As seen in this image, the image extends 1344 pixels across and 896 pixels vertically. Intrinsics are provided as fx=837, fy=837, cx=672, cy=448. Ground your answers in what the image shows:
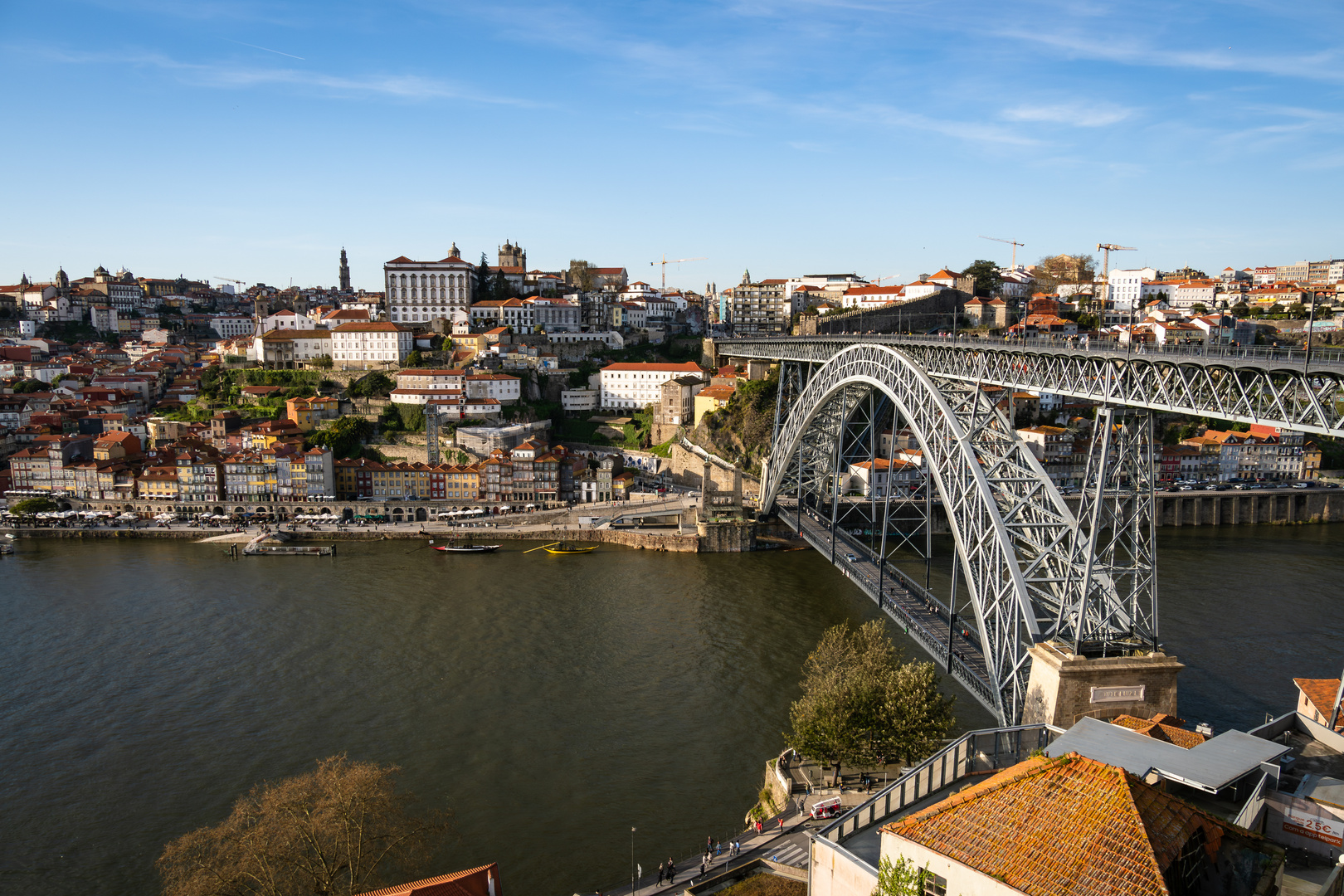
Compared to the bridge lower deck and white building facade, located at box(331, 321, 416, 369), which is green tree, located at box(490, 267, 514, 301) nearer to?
white building facade, located at box(331, 321, 416, 369)

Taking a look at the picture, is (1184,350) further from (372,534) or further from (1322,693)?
(372,534)

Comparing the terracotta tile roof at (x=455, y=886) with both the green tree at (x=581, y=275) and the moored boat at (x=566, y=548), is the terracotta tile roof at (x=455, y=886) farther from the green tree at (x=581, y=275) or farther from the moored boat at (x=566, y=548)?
the green tree at (x=581, y=275)

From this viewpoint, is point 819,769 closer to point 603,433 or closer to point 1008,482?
point 1008,482

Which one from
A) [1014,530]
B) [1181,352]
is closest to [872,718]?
[1014,530]

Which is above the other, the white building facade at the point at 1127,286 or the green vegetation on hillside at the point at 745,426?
the white building facade at the point at 1127,286

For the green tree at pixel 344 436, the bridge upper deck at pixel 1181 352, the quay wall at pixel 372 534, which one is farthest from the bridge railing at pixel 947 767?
the green tree at pixel 344 436

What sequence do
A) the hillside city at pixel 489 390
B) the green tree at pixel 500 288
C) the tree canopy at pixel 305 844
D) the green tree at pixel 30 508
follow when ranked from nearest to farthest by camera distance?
the tree canopy at pixel 305 844
the green tree at pixel 30 508
the hillside city at pixel 489 390
the green tree at pixel 500 288

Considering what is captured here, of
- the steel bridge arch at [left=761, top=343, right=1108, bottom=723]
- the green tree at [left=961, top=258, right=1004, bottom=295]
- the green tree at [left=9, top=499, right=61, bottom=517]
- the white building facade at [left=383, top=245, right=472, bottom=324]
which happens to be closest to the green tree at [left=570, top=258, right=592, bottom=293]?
the white building facade at [left=383, top=245, right=472, bottom=324]
